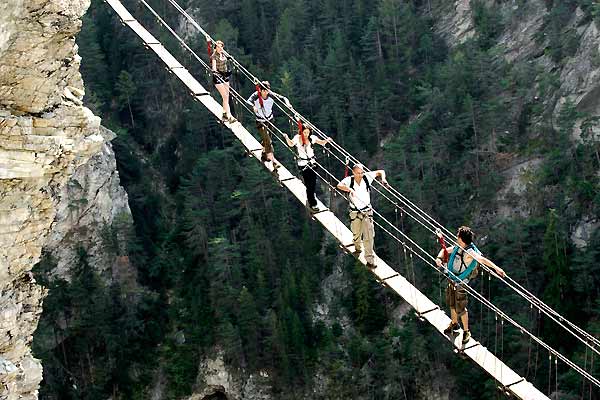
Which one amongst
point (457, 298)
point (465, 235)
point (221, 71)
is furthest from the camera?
point (221, 71)

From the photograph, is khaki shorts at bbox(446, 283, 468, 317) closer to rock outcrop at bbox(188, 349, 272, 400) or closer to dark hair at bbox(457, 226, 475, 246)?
dark hair at bbox(457, 226, 475, 246)

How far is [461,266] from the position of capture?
13836 mm

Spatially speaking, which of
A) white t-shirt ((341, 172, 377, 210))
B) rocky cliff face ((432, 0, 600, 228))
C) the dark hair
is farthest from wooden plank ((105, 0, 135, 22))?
rocky cliff face ((432, 0, 600, 228))

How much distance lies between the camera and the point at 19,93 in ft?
43.8

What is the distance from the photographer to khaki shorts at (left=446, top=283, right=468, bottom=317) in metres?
14.1

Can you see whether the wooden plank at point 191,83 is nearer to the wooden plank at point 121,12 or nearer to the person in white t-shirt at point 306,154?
the wooden plank at point 121,12

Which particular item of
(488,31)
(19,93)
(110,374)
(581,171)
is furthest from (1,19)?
(488,31)

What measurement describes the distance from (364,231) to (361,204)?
80cm

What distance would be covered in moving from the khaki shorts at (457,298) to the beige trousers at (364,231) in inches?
67.8

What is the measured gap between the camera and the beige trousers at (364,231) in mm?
15533

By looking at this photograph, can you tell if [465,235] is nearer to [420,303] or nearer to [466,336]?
[466,336]

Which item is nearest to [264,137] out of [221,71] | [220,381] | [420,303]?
[221,71]

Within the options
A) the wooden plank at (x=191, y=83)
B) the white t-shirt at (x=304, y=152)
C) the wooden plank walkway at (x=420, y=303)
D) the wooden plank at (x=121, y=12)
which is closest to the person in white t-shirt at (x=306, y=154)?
the white t-shirt at (x=304, y=152)

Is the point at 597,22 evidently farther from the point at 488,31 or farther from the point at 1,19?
the point at 1,19
